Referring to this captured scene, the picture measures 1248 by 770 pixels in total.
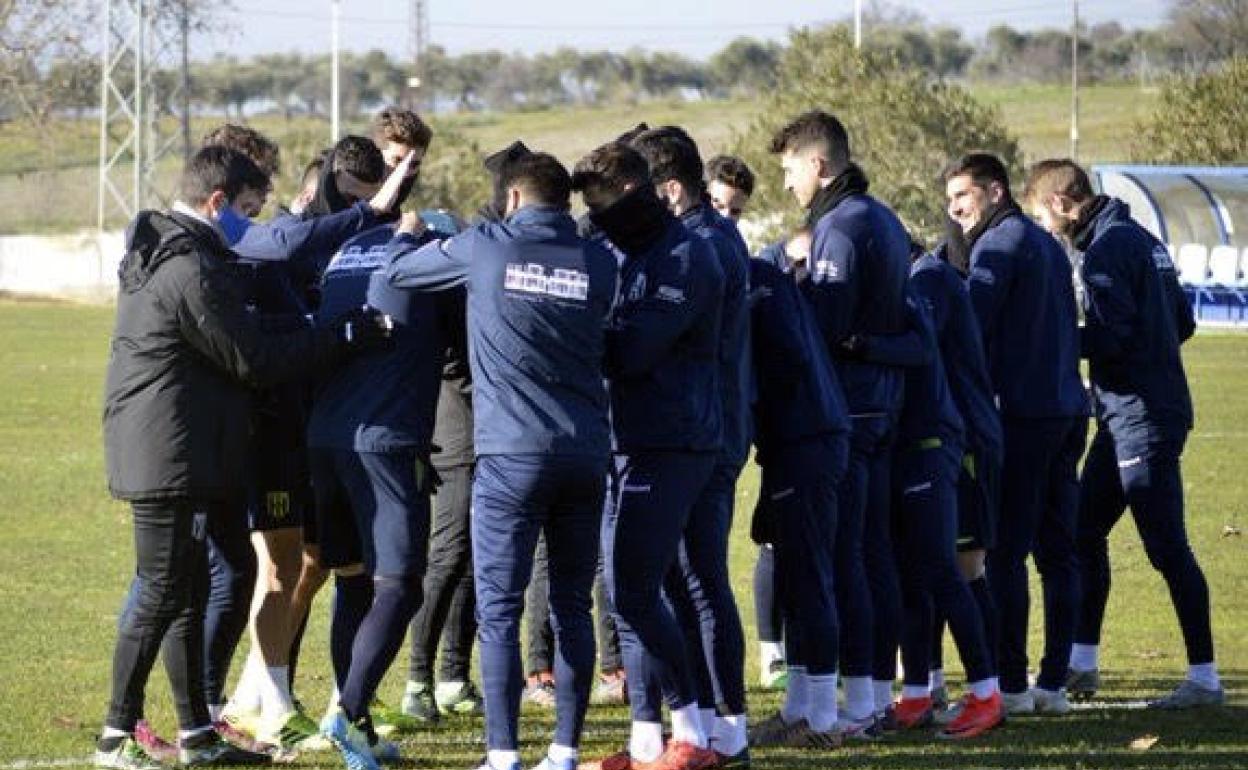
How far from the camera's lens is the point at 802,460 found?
8.48 metres

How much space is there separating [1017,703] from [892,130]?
4312 centimetres

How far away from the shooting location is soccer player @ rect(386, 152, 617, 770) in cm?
750

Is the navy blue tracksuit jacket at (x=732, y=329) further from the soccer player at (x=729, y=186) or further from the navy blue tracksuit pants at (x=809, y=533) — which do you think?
the soccer player at (x=729, y=186)

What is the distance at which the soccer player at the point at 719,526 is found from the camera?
814 centimetres

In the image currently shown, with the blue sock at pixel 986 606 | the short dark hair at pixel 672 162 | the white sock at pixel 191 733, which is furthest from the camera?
the blue sock at pixel 986 606

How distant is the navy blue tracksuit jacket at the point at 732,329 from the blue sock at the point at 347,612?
1441 millimetres

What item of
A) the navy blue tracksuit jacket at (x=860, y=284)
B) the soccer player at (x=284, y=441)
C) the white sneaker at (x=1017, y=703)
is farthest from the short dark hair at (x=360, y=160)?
the white sneaker at (x=1017, y=703)

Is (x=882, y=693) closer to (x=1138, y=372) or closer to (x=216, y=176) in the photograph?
(x=1138, y=372)

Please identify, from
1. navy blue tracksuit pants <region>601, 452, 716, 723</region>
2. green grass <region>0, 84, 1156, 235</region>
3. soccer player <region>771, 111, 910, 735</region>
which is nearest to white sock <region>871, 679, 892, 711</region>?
soccer player <region>771, 111, 910, 735</region>

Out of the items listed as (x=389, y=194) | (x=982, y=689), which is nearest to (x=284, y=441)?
(x=389, y=194)

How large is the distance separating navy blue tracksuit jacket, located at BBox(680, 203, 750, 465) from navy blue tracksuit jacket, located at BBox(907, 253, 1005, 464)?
119cm

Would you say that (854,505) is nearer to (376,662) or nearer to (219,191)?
(376,662)

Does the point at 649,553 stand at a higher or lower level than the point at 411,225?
lower

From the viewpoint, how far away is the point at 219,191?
26.6ft
